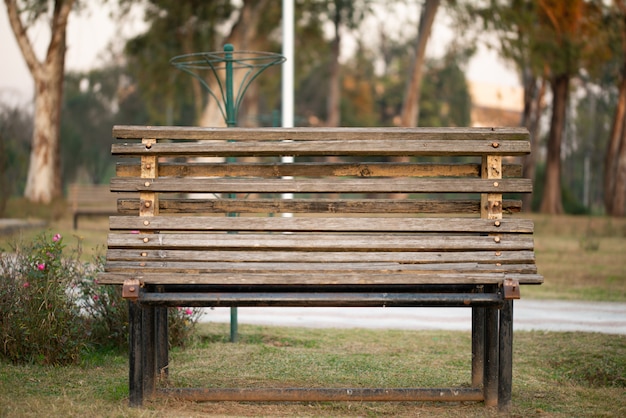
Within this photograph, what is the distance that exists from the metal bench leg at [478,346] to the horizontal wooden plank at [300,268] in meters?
0.68

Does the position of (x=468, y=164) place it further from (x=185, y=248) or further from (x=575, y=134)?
(x=575, y=134)

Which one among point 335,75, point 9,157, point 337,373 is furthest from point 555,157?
point 337,373

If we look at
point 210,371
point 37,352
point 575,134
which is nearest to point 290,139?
point 210,371

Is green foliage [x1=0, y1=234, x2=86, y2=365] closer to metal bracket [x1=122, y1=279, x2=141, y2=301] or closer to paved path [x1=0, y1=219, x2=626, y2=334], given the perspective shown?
metal bracket [x1=122, y1=279, x2=141, y2=301]

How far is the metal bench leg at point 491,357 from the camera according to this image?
5.33 metres

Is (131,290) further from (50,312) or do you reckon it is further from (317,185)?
(50,312)

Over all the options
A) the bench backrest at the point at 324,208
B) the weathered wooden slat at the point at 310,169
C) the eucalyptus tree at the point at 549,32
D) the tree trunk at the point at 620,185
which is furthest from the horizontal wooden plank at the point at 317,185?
the tree trunk at the point at 620,185

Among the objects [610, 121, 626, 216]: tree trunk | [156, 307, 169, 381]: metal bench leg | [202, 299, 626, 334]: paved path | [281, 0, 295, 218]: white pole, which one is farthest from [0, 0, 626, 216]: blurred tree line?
[156, 307, 169, 381]: metal bench leg

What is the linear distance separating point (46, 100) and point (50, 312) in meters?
21.5

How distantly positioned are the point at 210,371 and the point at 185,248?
170 cm

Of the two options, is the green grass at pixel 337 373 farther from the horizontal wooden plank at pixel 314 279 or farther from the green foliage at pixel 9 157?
the green foliage at pixel 9 157

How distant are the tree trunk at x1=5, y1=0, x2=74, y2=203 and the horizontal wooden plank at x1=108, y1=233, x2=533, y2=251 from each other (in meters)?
22.8

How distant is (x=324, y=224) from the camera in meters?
5.24

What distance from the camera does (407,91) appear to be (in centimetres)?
3316
